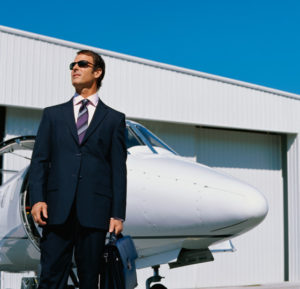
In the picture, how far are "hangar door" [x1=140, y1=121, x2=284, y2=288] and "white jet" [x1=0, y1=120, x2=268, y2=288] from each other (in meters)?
8.56

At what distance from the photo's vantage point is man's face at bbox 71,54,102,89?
3.46m

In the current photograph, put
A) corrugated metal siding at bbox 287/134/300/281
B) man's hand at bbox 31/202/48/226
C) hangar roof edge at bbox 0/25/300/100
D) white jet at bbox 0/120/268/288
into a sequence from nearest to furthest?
man's hand at bbox 31/202/48/226, white jet at bbox 0/120/268/288, hangar roof edge at bbox 0/25/300/100, corrugated metal siding at bbox 287/134/300/281

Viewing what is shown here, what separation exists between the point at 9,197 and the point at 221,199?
7.29 ft

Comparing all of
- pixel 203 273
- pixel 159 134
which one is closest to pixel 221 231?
pixel 159 134

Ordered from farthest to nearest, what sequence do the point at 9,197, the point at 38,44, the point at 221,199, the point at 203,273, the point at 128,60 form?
the point at 203,273, the point at 128,60, the point at 38,44, the point at 9,197, the point at 221,199

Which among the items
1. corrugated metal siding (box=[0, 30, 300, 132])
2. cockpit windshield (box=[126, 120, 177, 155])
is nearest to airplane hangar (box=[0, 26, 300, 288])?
corrugated metal siding (box=[0, 30, 300, 132])

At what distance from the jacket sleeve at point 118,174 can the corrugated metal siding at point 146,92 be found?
833cm

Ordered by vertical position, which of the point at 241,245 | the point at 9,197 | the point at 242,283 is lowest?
the point at 242,283

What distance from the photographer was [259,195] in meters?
5.57

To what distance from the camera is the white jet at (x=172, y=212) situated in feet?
17.4

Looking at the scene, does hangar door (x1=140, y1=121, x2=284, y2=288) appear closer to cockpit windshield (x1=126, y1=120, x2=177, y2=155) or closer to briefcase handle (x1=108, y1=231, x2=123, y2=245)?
cockpit windshield (x1=126, y1=120, x2=177, y2=155)

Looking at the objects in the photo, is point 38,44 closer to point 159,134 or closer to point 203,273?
point 159,134

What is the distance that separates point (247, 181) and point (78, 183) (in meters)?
13.8

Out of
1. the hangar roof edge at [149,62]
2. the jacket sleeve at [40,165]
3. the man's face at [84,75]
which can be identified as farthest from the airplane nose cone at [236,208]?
the hangar roof edge at [149,62]
